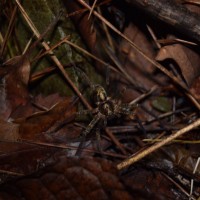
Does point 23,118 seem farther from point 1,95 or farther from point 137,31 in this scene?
point 137,31

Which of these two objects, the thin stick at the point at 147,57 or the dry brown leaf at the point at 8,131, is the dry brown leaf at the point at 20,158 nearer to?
the dry brown leaf at the point at 8,131

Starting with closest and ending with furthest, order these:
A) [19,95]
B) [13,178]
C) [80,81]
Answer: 1. [13,178]
2. [19,95]
3. [80,81]

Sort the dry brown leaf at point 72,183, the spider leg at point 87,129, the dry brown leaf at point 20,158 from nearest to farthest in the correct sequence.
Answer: the dry brown leaf at point 72,183 → the dry brown leaf at point 20,158 → the spider leg at point 87,129

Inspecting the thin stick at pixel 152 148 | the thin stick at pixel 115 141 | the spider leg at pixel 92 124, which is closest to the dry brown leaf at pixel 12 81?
the spider leg at pixel 92 124

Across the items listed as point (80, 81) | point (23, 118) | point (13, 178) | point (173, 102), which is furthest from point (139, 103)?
point (13, 178)

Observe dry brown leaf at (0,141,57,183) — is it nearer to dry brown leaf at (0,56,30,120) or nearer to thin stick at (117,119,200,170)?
dry brown leaf at (0,56,30,120)

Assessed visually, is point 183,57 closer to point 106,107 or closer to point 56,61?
point 106,107

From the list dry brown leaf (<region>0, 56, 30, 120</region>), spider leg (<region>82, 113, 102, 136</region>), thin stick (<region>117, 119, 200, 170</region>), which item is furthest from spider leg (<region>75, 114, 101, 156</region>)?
dry brown leaf (<region>0, 56, 30, 120</region>)
